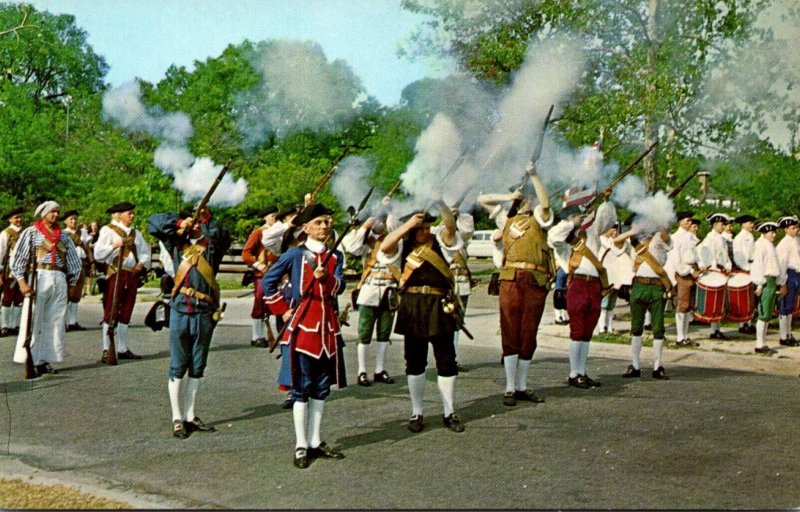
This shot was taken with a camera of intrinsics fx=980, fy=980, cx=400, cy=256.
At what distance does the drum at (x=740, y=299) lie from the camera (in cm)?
1552

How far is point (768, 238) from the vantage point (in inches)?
602

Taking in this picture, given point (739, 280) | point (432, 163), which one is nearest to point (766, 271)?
point (739, 280)

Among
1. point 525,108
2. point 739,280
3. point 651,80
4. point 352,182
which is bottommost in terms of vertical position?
point 739,280

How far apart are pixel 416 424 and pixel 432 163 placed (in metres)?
2.55

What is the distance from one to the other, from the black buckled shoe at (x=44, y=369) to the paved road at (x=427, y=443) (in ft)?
0.71

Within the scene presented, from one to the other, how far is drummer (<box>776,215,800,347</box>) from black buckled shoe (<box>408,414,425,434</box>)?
869 centimetres

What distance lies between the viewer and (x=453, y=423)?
28.0 ft

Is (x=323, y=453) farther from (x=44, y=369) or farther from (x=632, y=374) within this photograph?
(x=44, y=369)

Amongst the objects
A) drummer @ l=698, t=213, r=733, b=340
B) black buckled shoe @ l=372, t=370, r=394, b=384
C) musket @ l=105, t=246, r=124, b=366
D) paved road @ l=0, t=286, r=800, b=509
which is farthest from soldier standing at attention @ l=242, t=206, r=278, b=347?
drummer @ l=698, t=213, r=733, b=340

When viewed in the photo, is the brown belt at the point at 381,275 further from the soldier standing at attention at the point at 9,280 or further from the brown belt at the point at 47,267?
the soldier standing at attention at the point at 9,280

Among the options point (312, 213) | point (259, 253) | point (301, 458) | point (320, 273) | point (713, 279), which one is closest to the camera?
point (301, 458)

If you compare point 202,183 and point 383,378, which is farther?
point 383,378

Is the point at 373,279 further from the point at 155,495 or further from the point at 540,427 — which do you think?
the point at 155,495

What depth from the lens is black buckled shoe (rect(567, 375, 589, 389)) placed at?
35.6ft
